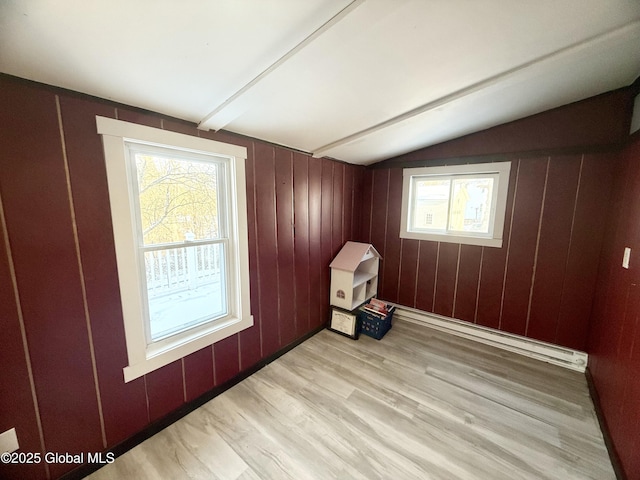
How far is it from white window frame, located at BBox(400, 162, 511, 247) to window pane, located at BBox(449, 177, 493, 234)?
0.18ft

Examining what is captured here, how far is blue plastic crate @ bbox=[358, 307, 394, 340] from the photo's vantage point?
2.59 metres

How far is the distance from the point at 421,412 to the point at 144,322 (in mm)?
1997

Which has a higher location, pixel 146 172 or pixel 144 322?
pixel 146 172

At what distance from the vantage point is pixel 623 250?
1602 mm

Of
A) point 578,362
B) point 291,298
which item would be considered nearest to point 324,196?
point 291,298

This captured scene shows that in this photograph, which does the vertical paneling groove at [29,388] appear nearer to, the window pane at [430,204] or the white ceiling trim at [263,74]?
the white ceiling trim at [263,74]

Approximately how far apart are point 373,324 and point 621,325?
180 cm

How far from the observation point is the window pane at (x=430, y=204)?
2744mm

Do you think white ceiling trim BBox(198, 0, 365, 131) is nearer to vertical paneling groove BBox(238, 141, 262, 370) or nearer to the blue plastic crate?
vertical paneling groove BBox(238, 141, 262, 370)

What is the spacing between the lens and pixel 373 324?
2.62 m

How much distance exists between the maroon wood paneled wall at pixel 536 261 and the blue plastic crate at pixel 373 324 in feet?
2.06

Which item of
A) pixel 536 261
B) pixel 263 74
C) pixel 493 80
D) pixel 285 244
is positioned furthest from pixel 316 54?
pixel 536 261

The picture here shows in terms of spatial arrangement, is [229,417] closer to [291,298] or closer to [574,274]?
[291,298]

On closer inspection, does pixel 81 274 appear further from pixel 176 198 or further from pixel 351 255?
pixel 351 255
